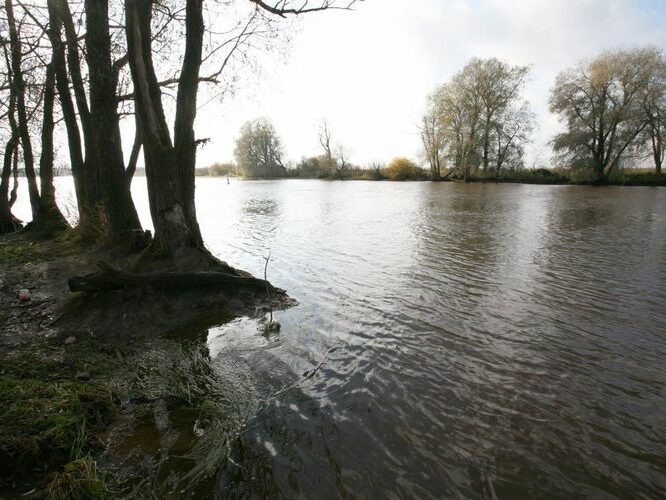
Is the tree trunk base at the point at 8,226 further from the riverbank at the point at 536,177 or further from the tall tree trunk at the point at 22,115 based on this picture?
the riverbank at the point at 536,177

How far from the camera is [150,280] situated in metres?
6.82

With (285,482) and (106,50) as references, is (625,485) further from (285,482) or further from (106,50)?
(106,50)

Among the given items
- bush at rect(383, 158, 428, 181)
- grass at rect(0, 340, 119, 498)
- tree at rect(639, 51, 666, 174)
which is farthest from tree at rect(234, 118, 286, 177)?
grass at rect(0, 340, 119, 498)

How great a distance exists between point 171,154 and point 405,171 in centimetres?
6135

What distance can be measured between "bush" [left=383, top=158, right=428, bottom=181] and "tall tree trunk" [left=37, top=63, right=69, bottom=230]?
188 ft

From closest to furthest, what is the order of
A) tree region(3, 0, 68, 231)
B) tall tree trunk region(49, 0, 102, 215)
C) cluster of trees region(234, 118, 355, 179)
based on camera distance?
tall tree trunk region(49, 0, 102, 215), tree region(3, 0, 68, 231), cluster of trees region(234, 118, 355, 179)

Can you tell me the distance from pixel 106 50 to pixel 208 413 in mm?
8466

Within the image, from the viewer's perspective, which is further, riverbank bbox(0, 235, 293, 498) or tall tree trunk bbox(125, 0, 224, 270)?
tall tree trunk bbox(125, 0, 224, 270)

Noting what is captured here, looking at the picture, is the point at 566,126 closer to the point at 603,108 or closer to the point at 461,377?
the point at 603,108

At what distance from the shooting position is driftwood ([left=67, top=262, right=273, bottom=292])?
6539 mm

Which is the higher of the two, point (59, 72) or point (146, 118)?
point (59, 72)

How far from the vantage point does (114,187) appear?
29.3 feet

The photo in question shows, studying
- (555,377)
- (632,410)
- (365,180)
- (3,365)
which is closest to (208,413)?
(3,365)

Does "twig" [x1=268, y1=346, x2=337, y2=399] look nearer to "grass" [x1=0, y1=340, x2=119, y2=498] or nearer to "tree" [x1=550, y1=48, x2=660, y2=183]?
"grass" [x1=0, y1=340, x2=119, y2=498]
